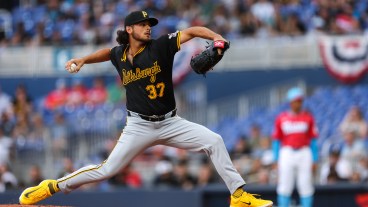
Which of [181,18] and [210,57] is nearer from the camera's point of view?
[210,57]

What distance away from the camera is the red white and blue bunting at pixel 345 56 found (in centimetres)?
1862

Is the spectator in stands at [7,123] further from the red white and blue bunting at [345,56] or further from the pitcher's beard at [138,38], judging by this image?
the pitcher's beard at [138,38]

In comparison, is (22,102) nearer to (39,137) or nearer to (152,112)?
(39,137)

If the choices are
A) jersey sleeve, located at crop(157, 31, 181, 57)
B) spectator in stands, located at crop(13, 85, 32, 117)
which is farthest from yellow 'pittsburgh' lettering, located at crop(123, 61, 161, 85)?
spectator in stands, located at crop(13, 85, 32, 117)

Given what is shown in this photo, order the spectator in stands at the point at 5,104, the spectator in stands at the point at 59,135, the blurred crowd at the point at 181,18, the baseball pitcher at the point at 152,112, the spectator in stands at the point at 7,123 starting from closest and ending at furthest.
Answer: the baseball pitcher at the point at 152,112 < the spectator in stands at the point at 59,135 < the spectator in stands at the point at 7,123 < the spectator in stands at the point at 5,104 < the blurred crowd at the point at 181,18

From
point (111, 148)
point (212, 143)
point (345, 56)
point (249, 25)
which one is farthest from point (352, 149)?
point (212, 143)

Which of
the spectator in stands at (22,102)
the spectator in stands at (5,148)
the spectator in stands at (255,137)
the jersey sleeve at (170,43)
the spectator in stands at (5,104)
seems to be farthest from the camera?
the spectator in stands at (5,104)

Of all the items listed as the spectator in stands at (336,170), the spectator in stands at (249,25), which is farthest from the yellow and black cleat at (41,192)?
the spectator in stands at (249,25)

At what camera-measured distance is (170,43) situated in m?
8.48

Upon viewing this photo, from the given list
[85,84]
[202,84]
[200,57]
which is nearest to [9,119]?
[85,84]

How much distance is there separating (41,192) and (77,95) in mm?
10091

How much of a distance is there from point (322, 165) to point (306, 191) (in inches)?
141

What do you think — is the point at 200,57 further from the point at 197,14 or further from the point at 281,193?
the point at 197,14

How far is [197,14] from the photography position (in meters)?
21.0
